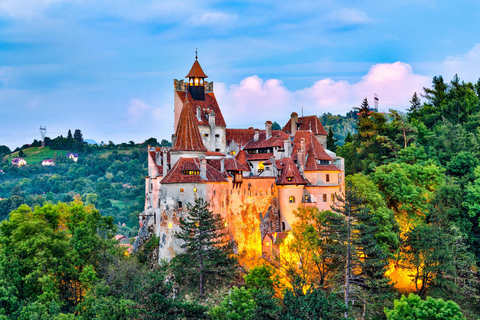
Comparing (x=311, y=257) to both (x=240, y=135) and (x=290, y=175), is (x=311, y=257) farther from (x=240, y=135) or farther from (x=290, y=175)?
(x=240, y=135)

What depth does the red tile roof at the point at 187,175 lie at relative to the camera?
183ft

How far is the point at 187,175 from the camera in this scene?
5616cm

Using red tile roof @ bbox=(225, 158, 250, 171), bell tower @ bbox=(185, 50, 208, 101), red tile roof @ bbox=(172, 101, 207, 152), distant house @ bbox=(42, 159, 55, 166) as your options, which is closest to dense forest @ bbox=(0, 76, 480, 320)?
red tile roof @ bbox=(225, 158, 250, 171)

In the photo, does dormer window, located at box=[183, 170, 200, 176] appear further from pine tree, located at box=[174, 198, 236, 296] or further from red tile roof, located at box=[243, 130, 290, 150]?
red tile roof, located at box=[243, 130, 290, 150]

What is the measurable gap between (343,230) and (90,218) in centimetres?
3013

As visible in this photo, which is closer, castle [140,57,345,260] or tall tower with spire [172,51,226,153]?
castle [140,57,345,260]

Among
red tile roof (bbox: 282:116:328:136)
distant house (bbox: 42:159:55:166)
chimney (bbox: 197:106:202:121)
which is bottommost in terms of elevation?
red tile roof (bbox: 282:116:328:136)

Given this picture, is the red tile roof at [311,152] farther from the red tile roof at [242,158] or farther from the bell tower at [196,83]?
the bell tower at [196,83]

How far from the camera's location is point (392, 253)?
58.2 meters

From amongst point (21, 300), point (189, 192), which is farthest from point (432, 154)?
point (21, 300)

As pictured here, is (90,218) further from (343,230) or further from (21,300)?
(343,230)

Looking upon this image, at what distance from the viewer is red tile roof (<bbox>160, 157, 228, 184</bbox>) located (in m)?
55.7

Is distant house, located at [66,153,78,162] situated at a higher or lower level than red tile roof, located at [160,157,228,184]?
higher

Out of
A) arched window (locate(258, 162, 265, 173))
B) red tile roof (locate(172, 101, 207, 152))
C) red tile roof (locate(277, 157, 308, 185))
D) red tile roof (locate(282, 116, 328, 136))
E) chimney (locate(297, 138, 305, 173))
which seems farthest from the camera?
red tile roof (locate(282, 116, 328, 136))
